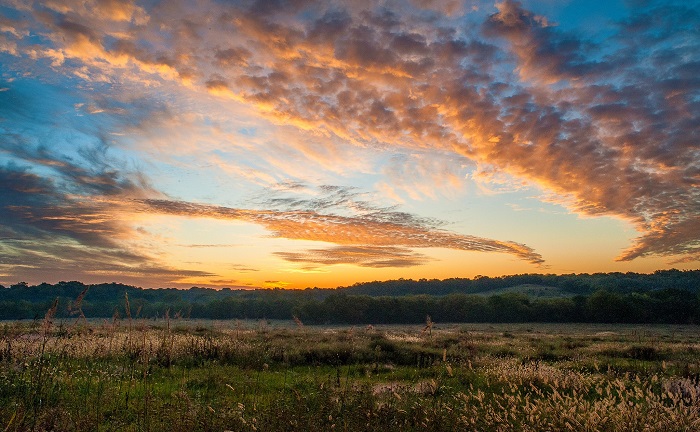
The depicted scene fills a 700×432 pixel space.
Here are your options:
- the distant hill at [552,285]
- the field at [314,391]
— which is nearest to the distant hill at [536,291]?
the distant hill at [552,285]

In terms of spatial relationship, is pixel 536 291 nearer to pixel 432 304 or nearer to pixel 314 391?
pixel 432 304

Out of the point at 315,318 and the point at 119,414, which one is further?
the point at 315,318

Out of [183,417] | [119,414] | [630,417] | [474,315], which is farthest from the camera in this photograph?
[474,315]

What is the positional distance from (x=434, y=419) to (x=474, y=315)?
86612mm

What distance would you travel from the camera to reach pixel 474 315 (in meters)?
87.8

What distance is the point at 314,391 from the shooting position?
340 inches

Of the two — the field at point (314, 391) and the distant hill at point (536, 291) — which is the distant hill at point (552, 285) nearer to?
the distant hill at point (536, 291)

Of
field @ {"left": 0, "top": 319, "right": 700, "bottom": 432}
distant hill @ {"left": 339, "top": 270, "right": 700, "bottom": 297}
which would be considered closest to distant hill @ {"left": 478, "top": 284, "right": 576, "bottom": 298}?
distant hill @ {"left": 339, "top": 270, "right": 700, "bottom": 297}

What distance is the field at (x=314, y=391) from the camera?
575 centimetres

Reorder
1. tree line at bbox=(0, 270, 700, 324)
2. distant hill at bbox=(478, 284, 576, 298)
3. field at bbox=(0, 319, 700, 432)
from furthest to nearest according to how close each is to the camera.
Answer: distant hill at bbox=(478, 284, 576, 298), tree line at bbox=(0, 270, 700, 324), field at bbox=(0, 319, 700, 432)

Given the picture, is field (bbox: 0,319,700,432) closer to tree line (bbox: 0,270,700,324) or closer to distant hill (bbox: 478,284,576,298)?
tree line (bbox: 0,270,700,324)

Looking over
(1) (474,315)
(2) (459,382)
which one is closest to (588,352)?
(2) (459,382)

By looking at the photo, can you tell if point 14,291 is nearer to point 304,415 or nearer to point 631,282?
point 304,415

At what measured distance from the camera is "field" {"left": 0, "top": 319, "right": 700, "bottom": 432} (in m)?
5.75
